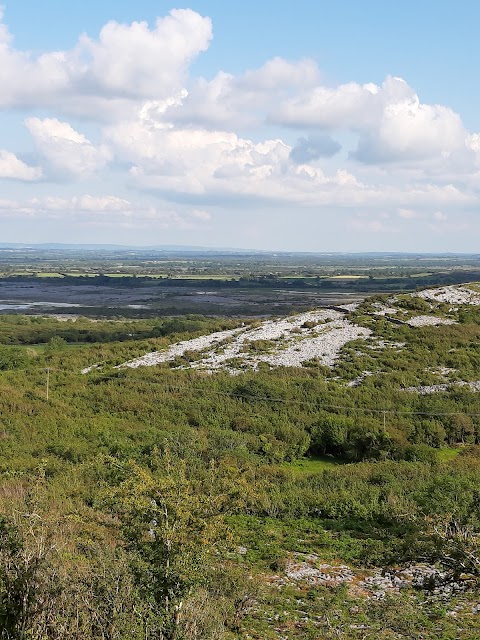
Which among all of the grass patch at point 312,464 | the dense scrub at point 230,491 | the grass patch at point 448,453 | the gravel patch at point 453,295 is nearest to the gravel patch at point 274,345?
the dense scrub at point 230,491

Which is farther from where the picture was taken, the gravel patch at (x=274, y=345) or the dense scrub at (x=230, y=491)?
the gravel patch at (x=274, y=345)

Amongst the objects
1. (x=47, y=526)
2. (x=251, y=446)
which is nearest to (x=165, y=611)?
(x=47, y=526)

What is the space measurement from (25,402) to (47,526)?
77.7 feet

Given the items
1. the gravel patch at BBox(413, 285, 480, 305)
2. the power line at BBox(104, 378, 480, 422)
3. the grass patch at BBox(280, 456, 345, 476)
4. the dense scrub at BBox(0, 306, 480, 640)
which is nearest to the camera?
the dense scrub at BBox(0, 306, 480, 640)

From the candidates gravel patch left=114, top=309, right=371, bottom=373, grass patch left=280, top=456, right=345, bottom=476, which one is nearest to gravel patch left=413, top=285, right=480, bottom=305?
gravel patch left=114, top=309, right=371, bottom=373

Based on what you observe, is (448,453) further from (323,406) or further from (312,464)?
(323,406)

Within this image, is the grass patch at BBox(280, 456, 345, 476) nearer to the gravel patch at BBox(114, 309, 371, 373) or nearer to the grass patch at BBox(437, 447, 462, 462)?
the grass patch at BBox(437, 447, 462, 462)

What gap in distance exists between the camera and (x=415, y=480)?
25047mm

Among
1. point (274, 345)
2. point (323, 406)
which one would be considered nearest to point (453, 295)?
point (274, 345)

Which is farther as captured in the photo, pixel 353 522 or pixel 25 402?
pixel 25 402

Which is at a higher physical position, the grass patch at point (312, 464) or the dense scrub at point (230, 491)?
the dense scrub at point (230, 491)

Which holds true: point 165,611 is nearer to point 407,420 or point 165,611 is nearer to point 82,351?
point 407,420

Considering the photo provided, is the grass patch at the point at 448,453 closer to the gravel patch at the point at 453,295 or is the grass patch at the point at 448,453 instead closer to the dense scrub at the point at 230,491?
the dense scrub at the point at 230,491

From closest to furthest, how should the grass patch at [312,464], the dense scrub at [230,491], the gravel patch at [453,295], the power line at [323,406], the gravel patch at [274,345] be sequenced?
1. the dense scrub at [230,491]
2. the grass patch at [312,464]
3. the power line at [323,406]
4. the gravel patch at [274,345]
5. the gravel patch at [453,295]
